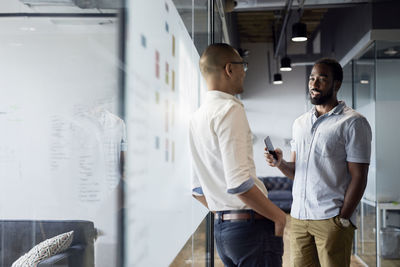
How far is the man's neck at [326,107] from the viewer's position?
2.63m

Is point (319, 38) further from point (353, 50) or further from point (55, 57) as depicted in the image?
point (55, 57)

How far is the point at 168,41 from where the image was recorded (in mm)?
1807

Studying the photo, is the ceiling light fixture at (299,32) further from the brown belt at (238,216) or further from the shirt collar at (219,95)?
the brown belt at (238,216)

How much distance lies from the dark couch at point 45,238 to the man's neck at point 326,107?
200 centimetres

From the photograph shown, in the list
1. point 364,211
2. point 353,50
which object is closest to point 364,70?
point 353,50

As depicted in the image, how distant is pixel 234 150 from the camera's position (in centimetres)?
150

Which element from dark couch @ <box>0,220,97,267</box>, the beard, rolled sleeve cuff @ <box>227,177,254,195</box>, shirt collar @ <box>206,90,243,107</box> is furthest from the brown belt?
the beard

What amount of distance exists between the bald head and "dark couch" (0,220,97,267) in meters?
0.95

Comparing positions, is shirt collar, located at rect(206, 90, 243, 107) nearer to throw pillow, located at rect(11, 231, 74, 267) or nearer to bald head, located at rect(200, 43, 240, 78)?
bald head, located at rect(200, 43, 240, 78)

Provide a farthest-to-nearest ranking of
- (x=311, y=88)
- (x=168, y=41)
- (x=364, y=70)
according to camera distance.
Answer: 1. (x=364, y=70)
2. (x=311, y=88)
3. (x=168, y=41)

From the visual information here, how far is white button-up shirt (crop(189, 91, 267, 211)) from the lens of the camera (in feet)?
4.93

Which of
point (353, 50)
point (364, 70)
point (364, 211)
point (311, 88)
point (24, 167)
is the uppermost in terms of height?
point (353, 50)

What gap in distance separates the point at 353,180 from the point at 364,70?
11.1ft

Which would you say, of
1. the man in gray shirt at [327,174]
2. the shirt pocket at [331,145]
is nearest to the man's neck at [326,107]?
the man in gray shirt at [327,174]
